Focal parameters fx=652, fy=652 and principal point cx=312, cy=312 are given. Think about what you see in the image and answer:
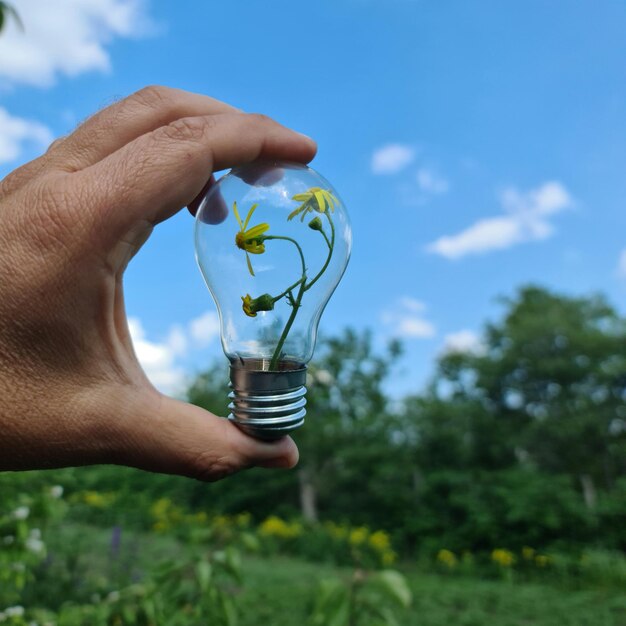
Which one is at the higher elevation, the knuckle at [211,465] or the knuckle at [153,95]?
the knuckle at [153,95]

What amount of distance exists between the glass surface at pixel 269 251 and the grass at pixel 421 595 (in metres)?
3.91

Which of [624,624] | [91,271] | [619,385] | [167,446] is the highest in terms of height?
[619,385]

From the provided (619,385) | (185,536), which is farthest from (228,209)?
(619,385)

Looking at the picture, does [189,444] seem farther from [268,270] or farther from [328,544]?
[328,544]

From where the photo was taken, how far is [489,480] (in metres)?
9.48

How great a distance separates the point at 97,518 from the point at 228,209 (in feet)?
30.9

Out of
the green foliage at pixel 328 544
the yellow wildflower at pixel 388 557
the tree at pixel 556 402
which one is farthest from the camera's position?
the tree at pixel 556 402

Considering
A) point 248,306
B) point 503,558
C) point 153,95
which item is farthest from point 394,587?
point 503,558

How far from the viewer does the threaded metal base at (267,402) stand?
131cm

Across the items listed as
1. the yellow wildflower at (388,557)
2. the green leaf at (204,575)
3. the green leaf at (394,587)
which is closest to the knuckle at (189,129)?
the green leaf at (394,587)

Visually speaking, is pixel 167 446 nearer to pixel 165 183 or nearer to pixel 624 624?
pixel 165 183

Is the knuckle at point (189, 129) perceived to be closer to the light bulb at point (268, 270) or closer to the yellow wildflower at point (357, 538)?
the light bulb at point (268, 270)

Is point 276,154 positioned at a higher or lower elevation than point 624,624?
higher

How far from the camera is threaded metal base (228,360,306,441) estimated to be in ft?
4.29
